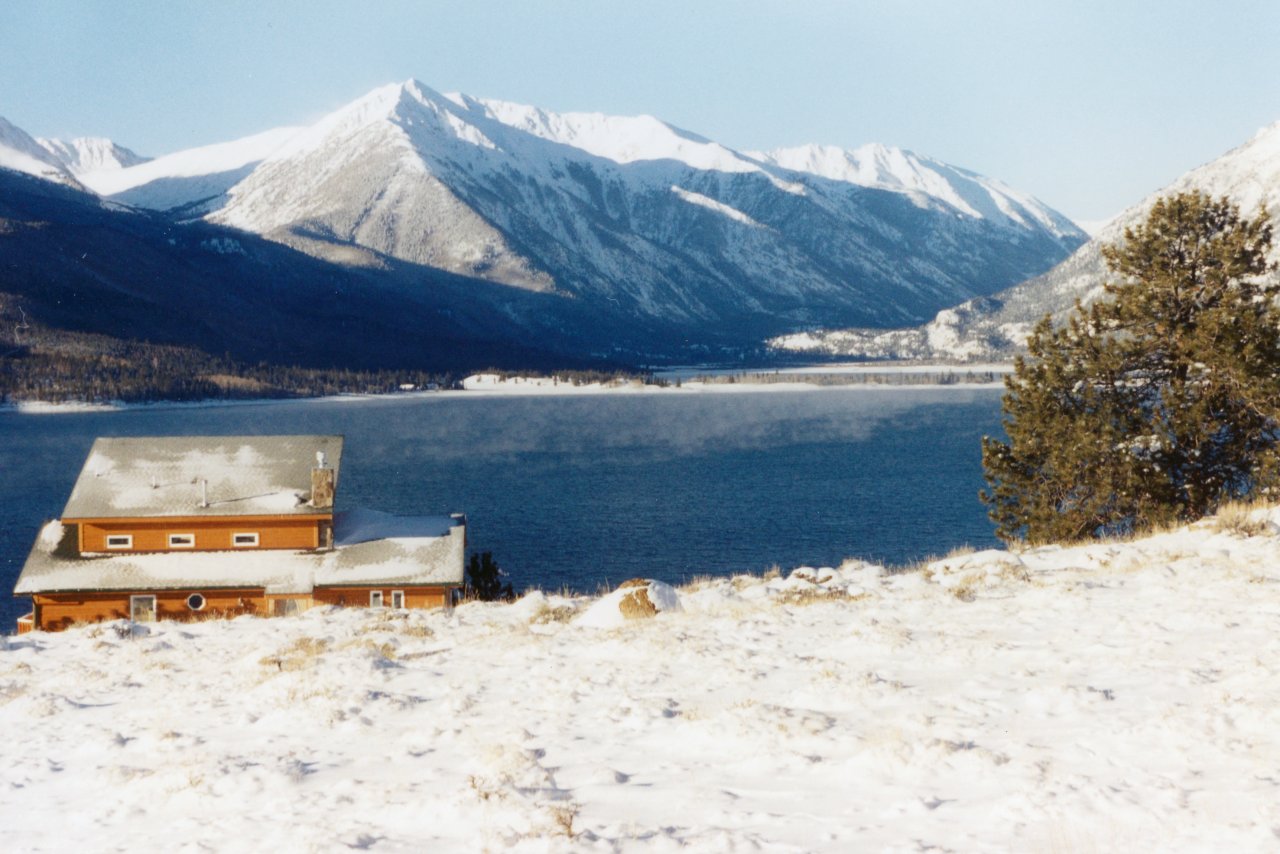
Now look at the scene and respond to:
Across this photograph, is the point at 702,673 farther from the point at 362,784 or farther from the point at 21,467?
the point at 21,467

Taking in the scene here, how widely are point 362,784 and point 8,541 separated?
291 ft

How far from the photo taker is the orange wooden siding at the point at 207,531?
1796 inches

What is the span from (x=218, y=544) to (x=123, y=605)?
492 centimetres

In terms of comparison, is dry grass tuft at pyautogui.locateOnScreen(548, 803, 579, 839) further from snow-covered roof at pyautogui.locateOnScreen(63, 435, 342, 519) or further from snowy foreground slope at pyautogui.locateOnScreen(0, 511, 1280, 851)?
snow-covered roof at pyautogui.locateOnScreen(63, 435, 342, 519)

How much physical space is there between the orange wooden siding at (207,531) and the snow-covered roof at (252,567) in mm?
407

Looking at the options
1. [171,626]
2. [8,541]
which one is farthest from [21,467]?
[171,626]

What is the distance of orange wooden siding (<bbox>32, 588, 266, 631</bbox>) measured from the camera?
4350cm

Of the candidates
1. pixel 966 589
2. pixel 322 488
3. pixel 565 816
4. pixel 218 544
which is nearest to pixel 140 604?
pixel 218 544

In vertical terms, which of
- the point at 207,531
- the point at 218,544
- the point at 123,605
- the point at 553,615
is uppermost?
the point at 553,615

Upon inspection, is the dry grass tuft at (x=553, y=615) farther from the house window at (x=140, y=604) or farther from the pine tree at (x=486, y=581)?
the house window at (x=140, y=604)

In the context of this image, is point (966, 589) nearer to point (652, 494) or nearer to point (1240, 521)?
point (1240, 521)

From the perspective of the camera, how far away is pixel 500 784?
946cm

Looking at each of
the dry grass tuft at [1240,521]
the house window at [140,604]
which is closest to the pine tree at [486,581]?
the house window at [140,604]

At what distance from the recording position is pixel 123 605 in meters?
43.9
